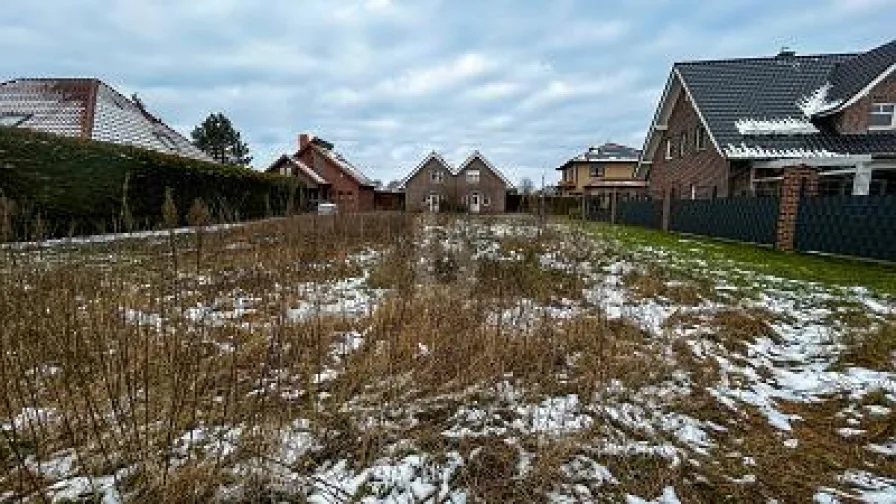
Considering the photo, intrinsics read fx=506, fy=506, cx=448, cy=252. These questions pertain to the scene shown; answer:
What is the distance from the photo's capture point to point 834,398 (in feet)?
10.9

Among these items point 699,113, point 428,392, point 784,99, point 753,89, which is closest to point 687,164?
point 699,113

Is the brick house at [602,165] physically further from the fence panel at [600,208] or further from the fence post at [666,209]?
the fence post at [666,209]

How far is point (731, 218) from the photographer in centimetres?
1384

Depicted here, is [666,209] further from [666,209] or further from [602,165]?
[602,165]

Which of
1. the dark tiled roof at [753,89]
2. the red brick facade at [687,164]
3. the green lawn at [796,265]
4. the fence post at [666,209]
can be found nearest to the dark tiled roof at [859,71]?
the dark tiled roof at [753,89]

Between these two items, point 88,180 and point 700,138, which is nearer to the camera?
point 88,180

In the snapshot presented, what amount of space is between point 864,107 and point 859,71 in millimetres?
1970

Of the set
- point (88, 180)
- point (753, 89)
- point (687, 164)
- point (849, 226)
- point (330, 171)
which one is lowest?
point (849, 226)

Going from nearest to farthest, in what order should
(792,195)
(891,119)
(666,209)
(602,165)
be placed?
(792,195) → (891,119) → (666,209) → (602,165)

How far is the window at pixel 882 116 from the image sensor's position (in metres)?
17.3

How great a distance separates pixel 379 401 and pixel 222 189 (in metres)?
17.1

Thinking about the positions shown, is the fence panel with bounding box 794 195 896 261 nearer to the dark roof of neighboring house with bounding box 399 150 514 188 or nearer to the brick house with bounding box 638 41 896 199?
the brick house with bounding box 638 41 896 199

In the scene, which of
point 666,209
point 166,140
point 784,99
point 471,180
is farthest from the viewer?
point 471,180

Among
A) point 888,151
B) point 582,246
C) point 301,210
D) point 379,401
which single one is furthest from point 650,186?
point 379,401
